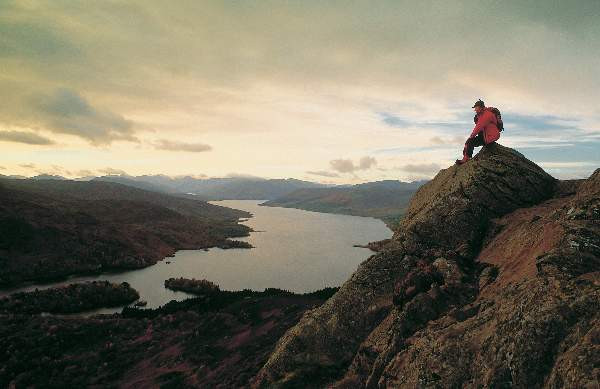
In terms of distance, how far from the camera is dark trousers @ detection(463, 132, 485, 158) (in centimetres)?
2348

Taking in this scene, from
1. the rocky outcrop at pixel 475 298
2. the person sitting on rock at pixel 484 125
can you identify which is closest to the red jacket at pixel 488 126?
the person sitting on rock at pixel 484 125

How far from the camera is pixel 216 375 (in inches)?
1094

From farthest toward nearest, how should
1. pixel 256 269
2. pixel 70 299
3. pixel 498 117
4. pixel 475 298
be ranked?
pixel 256 269 < pixel 70 299 < pixel 498 117 < pixel 475 298

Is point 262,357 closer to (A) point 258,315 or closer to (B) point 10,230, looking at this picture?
(A) point 258,315

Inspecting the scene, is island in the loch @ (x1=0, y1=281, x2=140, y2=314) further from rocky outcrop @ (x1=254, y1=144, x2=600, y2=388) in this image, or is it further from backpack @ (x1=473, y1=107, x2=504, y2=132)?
backpack @ (x1=473, y1=107, x2=504, y2=132)

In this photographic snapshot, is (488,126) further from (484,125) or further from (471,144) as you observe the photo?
(471,144)

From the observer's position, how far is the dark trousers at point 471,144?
23.5 m

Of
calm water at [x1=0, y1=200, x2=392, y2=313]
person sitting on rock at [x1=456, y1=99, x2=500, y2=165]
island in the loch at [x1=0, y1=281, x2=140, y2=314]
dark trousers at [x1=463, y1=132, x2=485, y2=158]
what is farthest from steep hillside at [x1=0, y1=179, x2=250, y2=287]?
person sitting on rock at [x1=456, y1=99, x2=500, y2=165]

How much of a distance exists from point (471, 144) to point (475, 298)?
41.6 feet

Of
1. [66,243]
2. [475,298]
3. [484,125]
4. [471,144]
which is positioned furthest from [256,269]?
[475,298]

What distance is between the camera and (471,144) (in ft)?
78.3

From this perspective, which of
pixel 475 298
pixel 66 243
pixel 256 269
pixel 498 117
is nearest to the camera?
pixel 475 298

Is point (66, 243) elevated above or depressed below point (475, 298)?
below

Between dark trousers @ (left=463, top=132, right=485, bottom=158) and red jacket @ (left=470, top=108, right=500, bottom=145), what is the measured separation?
61 cm
